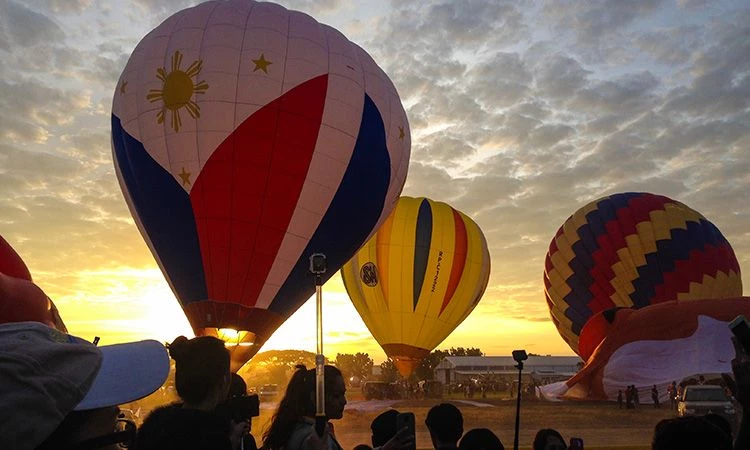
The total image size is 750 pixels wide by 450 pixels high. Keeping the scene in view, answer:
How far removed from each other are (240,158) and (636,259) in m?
18.4

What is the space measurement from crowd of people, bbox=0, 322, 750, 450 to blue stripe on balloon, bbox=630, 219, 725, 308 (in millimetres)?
24510

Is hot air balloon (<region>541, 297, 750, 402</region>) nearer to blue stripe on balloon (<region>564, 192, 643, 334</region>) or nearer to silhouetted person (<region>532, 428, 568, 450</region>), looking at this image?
blue stripe on balloon (<region>564, 192, 643, 334</region>)

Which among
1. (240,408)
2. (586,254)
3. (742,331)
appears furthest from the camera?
(586,254)

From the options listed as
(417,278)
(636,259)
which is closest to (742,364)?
(417,278)

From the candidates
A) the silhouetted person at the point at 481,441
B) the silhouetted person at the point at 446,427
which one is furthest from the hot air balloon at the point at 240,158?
the silhouetted person at the point at 481,441

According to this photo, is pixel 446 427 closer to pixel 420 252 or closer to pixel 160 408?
pixel 160 408

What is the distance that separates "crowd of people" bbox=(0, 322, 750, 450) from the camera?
59.9 inches

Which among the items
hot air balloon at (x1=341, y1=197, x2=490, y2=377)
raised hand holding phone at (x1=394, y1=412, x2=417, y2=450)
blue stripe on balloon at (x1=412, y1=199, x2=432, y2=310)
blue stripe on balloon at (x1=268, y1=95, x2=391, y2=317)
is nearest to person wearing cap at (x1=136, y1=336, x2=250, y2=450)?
raised hand holding phone at (x1=394, y1=412, x2=417, y2=450)

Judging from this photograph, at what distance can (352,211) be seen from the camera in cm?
1673

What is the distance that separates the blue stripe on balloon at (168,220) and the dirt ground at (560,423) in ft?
12.0

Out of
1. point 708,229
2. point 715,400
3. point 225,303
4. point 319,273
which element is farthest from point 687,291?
point 319,273

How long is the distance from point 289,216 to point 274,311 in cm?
213

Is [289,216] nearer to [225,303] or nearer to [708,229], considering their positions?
[225,303]

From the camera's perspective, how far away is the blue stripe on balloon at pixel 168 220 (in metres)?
15.4
